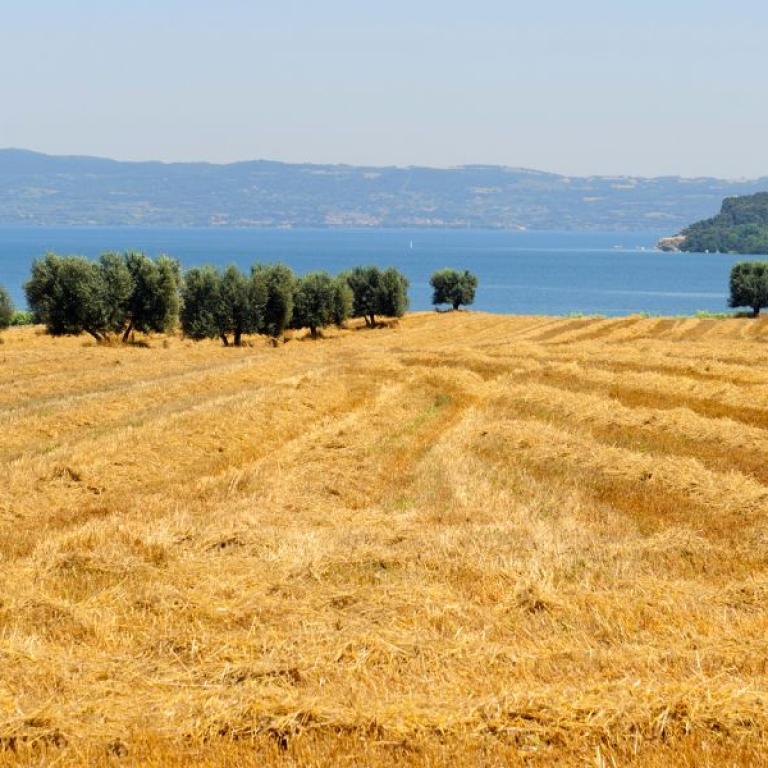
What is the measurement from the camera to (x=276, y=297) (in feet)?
341

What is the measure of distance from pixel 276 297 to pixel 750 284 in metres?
72.8

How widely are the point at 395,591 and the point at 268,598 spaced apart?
1645 millimetres

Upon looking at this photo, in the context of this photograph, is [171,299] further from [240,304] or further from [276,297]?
[276,297]

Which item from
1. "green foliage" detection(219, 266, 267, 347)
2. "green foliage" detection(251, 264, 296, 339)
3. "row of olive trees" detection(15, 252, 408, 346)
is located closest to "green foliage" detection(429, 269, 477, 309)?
"row of olive trees" detection(15, 252, 408, 346)

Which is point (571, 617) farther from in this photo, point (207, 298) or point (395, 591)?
point (207, 298)

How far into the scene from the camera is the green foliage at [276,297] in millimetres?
103438

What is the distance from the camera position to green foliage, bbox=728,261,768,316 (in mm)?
136375

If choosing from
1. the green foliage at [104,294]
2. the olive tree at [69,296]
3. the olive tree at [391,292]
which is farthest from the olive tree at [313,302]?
the olive tree at [69,296]

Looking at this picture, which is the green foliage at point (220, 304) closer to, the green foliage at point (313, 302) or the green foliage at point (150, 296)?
the green foliage at point (150, 296)

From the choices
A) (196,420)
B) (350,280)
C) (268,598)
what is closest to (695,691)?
(268,598)

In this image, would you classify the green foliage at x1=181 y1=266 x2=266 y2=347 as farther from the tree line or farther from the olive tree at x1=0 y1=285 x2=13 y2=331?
the olive tree at x1=0 y1=285 x2=13 y2=331

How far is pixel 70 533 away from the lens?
15766 mm

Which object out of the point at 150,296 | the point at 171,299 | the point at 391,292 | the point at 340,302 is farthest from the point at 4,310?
the point at 391,292

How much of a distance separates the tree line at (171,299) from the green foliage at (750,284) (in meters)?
59.9
